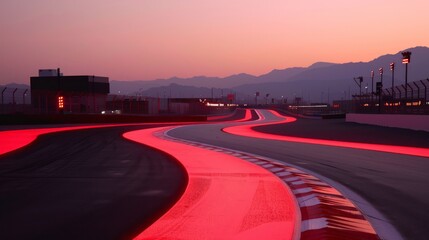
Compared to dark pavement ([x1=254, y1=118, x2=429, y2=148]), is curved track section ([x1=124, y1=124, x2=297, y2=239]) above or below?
above

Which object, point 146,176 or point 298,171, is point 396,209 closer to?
point 298,171

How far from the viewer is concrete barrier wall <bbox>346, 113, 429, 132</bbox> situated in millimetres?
23913

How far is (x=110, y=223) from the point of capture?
535cm

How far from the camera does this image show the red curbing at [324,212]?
4953 mm

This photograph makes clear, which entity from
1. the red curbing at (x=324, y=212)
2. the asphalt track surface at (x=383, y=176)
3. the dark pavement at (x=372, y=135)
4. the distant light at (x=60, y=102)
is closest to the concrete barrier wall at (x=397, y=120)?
the dark pavement at (x=372, y=135)

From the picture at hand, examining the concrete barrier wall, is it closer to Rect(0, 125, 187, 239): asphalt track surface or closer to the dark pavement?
the dark pavement

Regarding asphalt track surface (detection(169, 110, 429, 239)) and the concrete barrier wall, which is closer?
asphalt track surface (detection(169, 110, 429, 239))

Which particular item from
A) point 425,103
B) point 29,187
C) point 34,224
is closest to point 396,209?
point 34,224

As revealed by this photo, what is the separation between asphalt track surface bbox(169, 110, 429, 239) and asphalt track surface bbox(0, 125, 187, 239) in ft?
9.99

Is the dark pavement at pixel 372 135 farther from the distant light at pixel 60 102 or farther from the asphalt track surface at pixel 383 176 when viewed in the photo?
the distant light at pixel 60 102

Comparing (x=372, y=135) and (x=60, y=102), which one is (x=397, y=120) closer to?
(x=372, y=135)

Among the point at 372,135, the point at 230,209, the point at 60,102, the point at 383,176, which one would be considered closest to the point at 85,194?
the point at 230,209

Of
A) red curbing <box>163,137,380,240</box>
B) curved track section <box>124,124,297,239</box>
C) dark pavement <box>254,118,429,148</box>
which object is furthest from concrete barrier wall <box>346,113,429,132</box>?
red curbing <box>163,137,380,240</box>

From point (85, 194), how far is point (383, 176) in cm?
581
